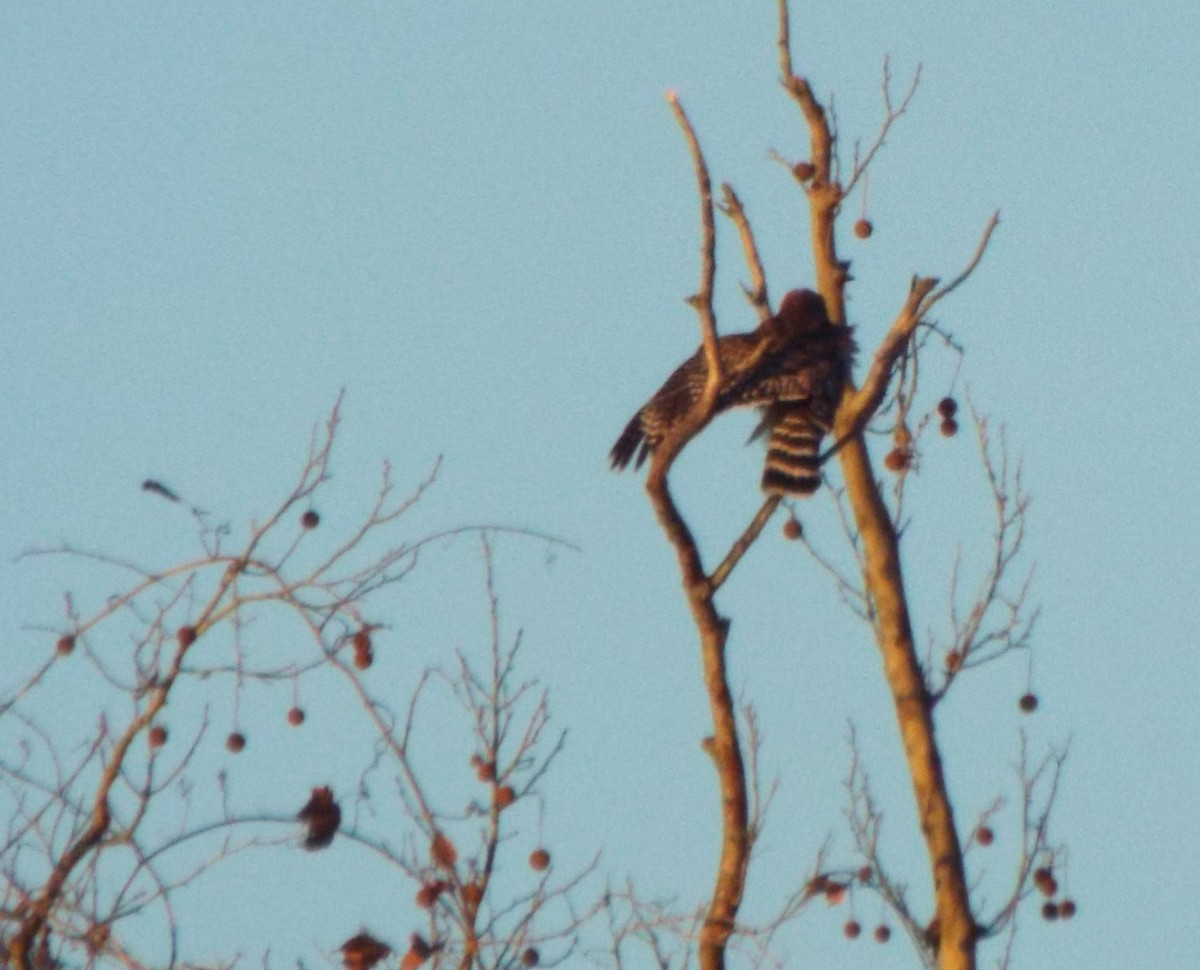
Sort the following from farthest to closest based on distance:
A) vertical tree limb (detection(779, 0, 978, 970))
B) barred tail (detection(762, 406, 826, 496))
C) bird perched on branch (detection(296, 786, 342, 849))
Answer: vertical tree limb (detection(779, 0, 978, 970)) < barred tail (detection(762, 406, 826, 496)) < bird perched on branch (detection(296, 786, 342, 849))

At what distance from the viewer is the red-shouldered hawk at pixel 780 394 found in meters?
8.40

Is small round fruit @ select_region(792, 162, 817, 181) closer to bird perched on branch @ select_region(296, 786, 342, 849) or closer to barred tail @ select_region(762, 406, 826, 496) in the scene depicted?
barred tail @ select_region(762, 406, 826, 496)

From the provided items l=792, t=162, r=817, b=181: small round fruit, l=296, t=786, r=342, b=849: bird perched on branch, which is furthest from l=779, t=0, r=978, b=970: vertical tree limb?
l=296, t=786, r=342, b=849: bird perched on branch

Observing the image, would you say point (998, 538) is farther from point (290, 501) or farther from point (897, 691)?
point (290, 501)

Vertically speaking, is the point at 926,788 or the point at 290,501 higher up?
the point at 926,788

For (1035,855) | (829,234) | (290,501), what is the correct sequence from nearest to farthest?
(290,501) < (1035,855) < (829,234)

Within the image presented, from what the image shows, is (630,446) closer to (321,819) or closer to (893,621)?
(893,621)

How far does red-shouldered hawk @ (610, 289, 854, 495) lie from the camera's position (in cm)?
840

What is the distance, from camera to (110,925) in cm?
576

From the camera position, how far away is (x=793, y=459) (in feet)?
27.7

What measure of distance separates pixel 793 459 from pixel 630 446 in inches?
22.2

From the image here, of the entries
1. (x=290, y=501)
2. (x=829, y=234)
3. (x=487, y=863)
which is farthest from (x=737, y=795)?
(x=829, y=234)

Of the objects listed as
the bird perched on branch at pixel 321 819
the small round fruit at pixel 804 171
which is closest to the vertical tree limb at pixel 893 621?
the small round fruit at pixel 804 171

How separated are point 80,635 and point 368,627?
0.73 m
